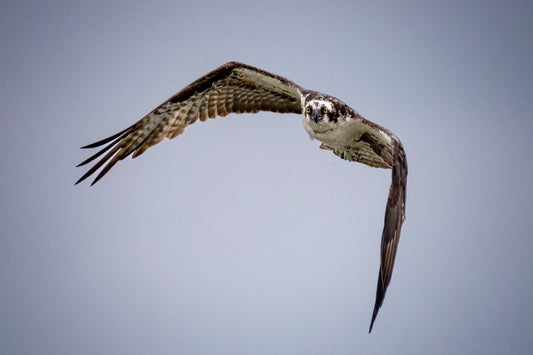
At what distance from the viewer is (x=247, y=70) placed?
383 inches

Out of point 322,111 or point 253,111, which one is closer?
point 322,111

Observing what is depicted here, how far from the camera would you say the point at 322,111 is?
8711mm

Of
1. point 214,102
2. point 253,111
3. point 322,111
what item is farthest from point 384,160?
point 214,102

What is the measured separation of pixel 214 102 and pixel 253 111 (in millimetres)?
754

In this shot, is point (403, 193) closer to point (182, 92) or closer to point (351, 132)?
point (351, 132)

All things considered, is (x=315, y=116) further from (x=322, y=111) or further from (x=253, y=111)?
(x=253, y=111)

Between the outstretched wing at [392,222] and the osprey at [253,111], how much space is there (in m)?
0.45

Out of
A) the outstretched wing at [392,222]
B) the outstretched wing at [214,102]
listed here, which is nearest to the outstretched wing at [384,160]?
the outstretched wing at [392,222]

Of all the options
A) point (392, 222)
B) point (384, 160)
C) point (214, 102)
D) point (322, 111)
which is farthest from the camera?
point (214, 102)

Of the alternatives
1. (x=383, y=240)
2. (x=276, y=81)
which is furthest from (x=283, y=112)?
(x=383, y=240)

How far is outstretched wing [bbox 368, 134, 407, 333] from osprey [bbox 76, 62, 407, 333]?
1.48 feet

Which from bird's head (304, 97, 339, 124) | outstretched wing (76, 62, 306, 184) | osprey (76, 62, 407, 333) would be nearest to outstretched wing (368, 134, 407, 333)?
osprey (76, 62, 407, 333)

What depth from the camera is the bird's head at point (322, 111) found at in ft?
28.6

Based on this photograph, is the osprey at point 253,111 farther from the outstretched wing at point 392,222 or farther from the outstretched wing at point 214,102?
the outstretched wing at point 392,222
